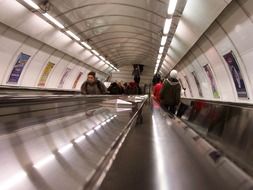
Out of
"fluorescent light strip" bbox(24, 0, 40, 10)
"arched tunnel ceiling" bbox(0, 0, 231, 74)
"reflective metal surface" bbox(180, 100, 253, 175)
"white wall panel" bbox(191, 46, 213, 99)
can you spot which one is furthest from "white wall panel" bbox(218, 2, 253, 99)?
"fluorescent light strip" bbox(24, 0, 40, 10)

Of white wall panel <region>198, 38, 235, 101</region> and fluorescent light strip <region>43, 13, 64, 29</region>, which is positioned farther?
white wall panel <region>198, 38, 235, 101</region>

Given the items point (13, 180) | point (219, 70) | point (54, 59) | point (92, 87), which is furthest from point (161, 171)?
point (54, 59)

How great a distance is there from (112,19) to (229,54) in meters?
7.04

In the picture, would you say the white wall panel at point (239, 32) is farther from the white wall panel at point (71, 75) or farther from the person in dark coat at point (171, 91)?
the white wall panel at point (71, 75)

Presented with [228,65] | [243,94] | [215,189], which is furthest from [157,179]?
[228,65]

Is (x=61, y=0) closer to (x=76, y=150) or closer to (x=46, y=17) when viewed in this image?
(x=46, y=17)

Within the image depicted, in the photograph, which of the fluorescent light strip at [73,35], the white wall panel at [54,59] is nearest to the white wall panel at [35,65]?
the white wall panel at [54,59]

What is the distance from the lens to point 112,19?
15945mm

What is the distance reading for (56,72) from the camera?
65.6 feet

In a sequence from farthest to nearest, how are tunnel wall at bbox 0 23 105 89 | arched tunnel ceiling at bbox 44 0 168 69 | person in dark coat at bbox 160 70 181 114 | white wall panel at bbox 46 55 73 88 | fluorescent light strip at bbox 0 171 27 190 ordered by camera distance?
1. white wall panel at bbox 46 55 73 88
2. tunnel wall at bbox 0 23 105 89
3. arched tunnel ceiling at bbox 44 0 168 69
4. person in dark coat at bbox 160 70 181 114
5. fluorescent light strip at bbox 0 171 27 190

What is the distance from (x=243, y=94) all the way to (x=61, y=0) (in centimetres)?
795

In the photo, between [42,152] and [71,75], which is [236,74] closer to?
[42,152]

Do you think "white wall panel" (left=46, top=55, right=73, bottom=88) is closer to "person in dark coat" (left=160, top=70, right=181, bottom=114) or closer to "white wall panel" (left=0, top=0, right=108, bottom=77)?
"white wall panel" (left=0, top=0, right=108, bottom=77)

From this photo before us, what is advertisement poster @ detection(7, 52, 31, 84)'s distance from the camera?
46.9ft
